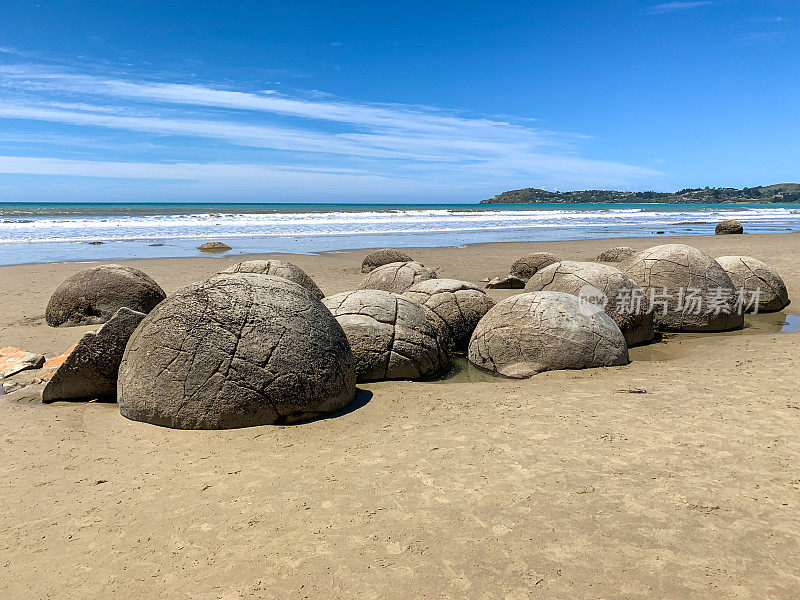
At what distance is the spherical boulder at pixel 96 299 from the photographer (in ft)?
31.3

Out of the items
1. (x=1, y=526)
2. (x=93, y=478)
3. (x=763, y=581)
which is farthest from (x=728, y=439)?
(x=1, y=526)

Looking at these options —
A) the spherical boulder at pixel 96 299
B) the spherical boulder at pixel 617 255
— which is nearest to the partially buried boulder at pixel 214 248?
the spherical boulder at pixel 96 299

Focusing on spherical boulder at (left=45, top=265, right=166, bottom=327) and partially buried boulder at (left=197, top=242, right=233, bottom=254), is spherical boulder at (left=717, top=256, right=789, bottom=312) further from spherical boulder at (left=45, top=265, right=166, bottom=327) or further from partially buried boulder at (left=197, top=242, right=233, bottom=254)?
partially buried boulder at (left=197, top=242, right=233, bottom=254)

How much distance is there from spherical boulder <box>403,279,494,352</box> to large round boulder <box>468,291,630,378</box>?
66 centimetres

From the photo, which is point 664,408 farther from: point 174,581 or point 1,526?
point 1,526

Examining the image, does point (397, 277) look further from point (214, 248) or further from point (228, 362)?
point (214, 248)

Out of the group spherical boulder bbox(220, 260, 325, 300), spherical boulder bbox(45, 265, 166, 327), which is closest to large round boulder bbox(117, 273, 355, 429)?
spherical boulder bbox(45, 265, 166, 327)

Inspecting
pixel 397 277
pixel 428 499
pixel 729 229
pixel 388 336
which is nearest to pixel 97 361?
pixel 388 336

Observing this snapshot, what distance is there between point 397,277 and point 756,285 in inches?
264

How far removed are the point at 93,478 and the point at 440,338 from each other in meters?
4.20

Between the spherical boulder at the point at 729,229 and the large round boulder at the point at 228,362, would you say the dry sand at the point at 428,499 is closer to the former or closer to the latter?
the large round boulder at the point at 228,362

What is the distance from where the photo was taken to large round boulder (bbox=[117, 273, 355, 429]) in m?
4.86

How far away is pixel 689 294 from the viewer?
30.9 ft

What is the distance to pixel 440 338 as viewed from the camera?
724 centimetres
